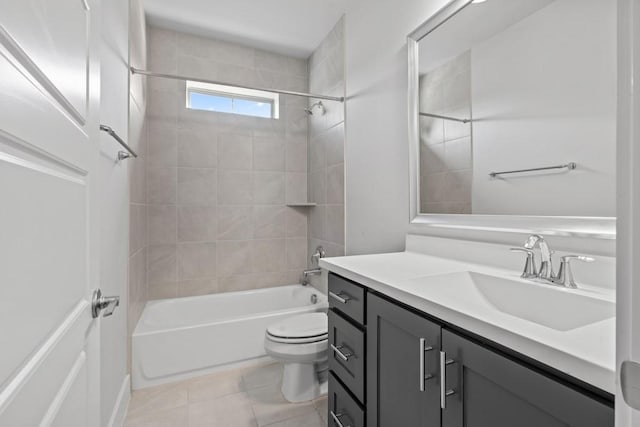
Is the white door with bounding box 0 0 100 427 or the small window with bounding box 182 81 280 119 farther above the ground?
the small window with bounding box 182 81 280 119

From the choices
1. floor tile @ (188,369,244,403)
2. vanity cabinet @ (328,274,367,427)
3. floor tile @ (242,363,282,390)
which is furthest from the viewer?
floor tile @ (242,363,282,390)

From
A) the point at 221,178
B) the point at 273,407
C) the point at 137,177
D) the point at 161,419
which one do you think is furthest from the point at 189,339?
the point at 221,178

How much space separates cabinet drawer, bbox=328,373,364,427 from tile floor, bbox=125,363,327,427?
38 centimetres

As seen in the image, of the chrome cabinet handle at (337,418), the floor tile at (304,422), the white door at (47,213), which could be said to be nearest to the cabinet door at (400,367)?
the chrome cabinet handle at (337,418)

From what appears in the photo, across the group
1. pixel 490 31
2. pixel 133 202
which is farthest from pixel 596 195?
pixel 133 202

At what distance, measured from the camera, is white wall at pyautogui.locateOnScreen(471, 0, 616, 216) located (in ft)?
2.90

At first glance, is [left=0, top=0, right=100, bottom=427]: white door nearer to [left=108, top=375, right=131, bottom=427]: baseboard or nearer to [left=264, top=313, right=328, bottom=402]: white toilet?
[left=108, top=375, right=131, bottom=427]: baseboard

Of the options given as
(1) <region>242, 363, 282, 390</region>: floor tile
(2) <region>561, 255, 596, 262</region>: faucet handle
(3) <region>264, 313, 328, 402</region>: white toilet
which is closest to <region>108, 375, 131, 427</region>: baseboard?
(1) <region>242, 363, 282, 390</region>: floor tile

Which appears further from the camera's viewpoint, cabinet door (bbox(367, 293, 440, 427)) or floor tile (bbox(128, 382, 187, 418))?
floor tile (bbox(128, 382, 187, 418))

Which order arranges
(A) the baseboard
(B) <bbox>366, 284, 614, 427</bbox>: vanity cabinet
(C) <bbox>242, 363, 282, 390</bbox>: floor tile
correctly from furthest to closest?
(C) <bbox>242, 363, 282, 390</bbox>: floor tile < (A) the baseboard < (B) <bbox>366, 284, 614, 427</bbox>: vanity cabinet

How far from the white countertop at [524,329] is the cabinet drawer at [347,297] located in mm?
47

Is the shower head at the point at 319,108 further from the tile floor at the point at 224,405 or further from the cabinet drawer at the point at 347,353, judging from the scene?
the tile floor at the point at 224,405

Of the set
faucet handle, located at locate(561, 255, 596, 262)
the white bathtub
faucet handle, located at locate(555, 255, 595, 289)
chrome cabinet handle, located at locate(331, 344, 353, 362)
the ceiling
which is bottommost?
the white bathtub

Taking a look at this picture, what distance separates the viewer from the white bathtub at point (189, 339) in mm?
1896
